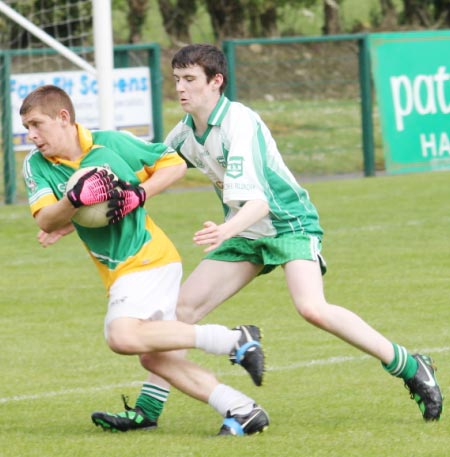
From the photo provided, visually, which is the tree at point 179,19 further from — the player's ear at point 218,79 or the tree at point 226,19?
the player's ear at point 218,79

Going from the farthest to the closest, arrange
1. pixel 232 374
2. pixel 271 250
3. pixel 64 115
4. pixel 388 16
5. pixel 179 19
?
pixel 388 16, pixel 179 19, pixel 232 374, pixel 271 250, pixel 64 115

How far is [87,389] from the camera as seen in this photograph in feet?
25.2

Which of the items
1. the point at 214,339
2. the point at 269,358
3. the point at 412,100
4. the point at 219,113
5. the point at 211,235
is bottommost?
the point at 269,358

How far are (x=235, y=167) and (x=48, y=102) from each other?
2.80ft

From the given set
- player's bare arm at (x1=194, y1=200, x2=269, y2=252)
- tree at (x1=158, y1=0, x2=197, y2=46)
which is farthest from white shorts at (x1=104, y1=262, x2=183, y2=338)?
tree at (x1=158, y1=0, x2=197, y2=46)

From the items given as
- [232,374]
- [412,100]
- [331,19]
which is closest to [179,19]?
[331,19]

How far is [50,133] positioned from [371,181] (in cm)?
1299

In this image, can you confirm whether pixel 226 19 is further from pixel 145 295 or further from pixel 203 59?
pixel 145 295

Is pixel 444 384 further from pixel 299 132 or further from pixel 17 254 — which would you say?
pixel 299 132

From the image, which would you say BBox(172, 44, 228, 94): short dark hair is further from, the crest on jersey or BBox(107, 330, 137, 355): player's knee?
BBox(107, 330, 137, 355): player's knee

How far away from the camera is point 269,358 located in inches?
329

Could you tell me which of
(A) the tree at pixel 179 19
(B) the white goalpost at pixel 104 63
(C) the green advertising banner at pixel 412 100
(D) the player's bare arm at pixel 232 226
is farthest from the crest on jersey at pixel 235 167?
(A) the tree at pixel 179 19

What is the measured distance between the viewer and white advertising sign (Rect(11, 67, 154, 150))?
58.3 ft

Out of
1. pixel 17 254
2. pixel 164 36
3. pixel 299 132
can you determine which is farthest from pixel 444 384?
pixel 164 36
